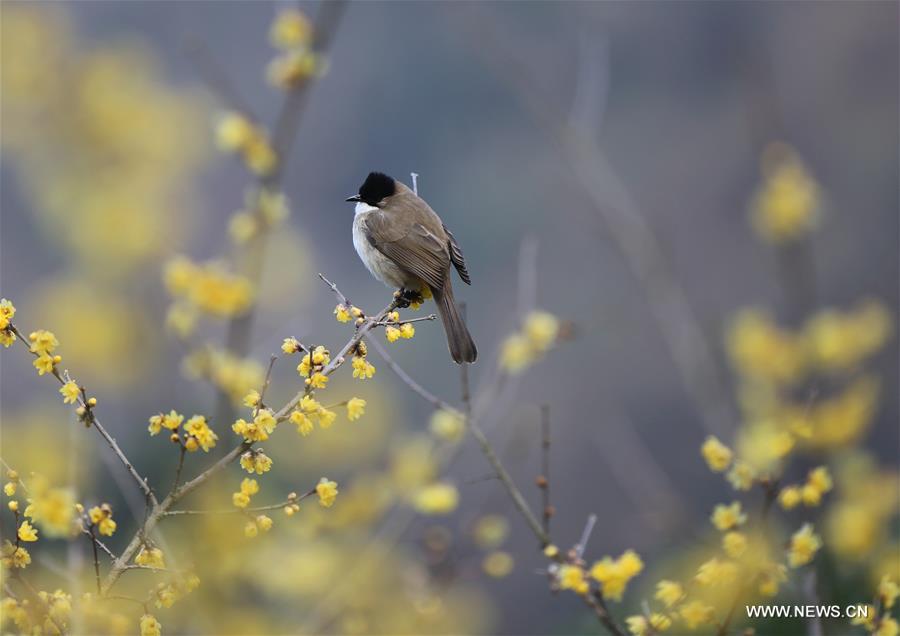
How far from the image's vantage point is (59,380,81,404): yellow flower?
1905 mm

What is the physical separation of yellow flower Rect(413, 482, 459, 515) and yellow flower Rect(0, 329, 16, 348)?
1682 mm

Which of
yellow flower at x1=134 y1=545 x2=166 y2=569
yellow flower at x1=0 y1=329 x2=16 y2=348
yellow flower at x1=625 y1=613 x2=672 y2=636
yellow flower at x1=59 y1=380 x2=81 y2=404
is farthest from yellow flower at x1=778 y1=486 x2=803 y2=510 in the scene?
yellow flower at x1=0 y1=329 x2=16 y2=348

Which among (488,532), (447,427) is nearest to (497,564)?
(488,532)

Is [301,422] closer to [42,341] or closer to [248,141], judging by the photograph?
[42,341]

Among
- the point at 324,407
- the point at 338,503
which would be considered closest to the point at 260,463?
the point at 324,407

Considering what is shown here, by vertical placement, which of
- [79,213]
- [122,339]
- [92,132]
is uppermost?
[92,132]

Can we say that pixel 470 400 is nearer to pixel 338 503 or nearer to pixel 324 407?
pixel 324 407

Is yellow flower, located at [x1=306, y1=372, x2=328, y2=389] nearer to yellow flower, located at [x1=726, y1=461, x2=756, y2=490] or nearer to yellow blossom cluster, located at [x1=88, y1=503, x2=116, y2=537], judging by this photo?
yellow blossom cluster, located at [x1=88, y1=503, x2=116, y2=537]

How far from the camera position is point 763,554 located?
2357 mm

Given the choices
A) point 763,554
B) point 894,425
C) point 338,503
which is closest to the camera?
point 763,554

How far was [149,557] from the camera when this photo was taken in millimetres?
1937

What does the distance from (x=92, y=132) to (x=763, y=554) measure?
2.16 metres

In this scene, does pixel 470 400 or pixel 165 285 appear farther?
pixel 165 285

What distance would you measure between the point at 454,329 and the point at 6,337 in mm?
1702
